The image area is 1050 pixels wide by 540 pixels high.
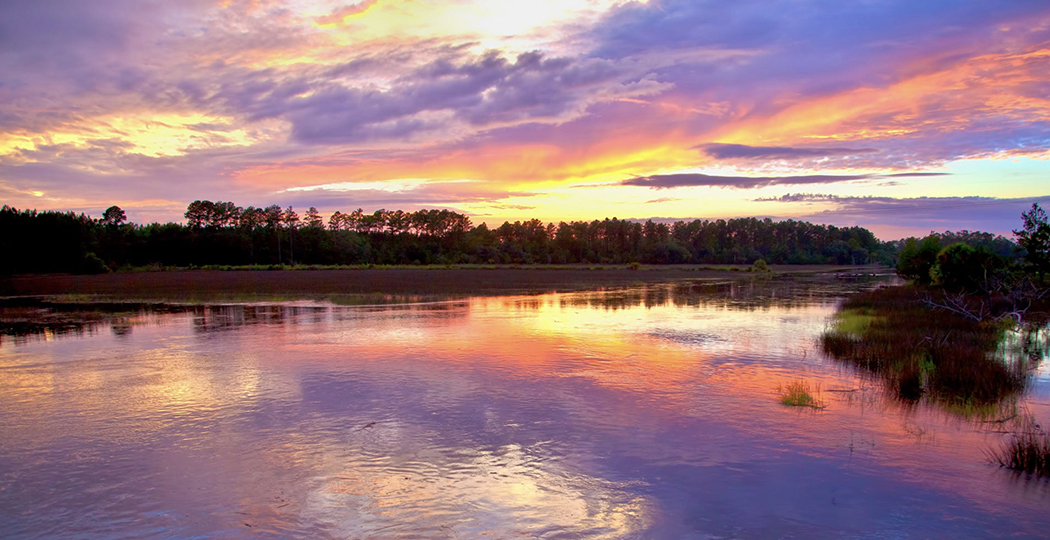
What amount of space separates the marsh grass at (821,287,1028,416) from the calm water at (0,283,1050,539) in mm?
579

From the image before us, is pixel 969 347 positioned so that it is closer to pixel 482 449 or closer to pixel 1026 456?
pixel 1026 456

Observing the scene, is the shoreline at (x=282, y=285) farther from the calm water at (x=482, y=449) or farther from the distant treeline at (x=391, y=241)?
the calm water at (x=482, y=449)

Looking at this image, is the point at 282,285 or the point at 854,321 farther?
the point at 282,285

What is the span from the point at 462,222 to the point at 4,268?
97699 millimetres

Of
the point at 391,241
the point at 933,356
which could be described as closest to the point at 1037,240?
the point at 933,356

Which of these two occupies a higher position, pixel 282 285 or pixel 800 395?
pixel 282 285

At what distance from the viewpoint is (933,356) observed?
43.7ft

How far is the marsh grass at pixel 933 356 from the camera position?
1080 centimetres

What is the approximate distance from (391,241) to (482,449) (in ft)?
436

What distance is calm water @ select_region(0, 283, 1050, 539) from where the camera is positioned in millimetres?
6016

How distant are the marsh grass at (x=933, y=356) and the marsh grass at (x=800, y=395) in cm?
149

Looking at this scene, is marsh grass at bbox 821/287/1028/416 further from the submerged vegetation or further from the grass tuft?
the grass tuft

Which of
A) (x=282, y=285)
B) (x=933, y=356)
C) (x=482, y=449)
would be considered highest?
(x=282, y=285)

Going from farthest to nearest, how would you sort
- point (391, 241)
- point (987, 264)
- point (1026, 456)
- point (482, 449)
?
point (391, 241) < point (987, 264) < point (482, 449) < point (1026, 456)
